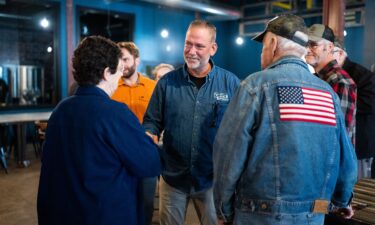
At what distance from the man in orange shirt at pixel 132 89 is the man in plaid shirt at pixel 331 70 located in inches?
52.2

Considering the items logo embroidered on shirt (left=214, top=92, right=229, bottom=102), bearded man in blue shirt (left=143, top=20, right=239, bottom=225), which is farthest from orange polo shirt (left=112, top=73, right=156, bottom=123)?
logo embroidered on shirt (left=214, top=92, right=229, bottom=102)

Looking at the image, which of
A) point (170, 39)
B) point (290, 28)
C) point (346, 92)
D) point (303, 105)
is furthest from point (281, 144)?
point (170, 39)

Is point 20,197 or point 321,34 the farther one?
point 20,197

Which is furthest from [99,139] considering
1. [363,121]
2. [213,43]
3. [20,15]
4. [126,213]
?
[20,15]

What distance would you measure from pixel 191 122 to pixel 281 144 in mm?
849

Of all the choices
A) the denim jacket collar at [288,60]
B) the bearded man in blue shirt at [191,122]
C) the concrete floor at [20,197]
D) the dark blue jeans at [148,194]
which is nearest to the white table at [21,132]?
the concrete floor at [20,197]

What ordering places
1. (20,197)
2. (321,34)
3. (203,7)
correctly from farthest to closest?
(203,7) → (20,197) → (321,34)

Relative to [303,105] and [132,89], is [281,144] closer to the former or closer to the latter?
[303,105]

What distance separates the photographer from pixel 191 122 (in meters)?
Result: 2.22

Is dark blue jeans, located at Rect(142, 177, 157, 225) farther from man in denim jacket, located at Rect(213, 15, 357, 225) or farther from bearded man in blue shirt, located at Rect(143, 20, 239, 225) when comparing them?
man in denim jacket, located at Rect(213, 15, 357, 225)

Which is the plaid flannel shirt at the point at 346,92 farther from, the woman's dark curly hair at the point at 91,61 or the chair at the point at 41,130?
the chair at the point at 41,130

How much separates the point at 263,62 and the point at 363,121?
5.81 ft

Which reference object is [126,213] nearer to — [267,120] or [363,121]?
[267,120]

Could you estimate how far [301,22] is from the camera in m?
1.58
